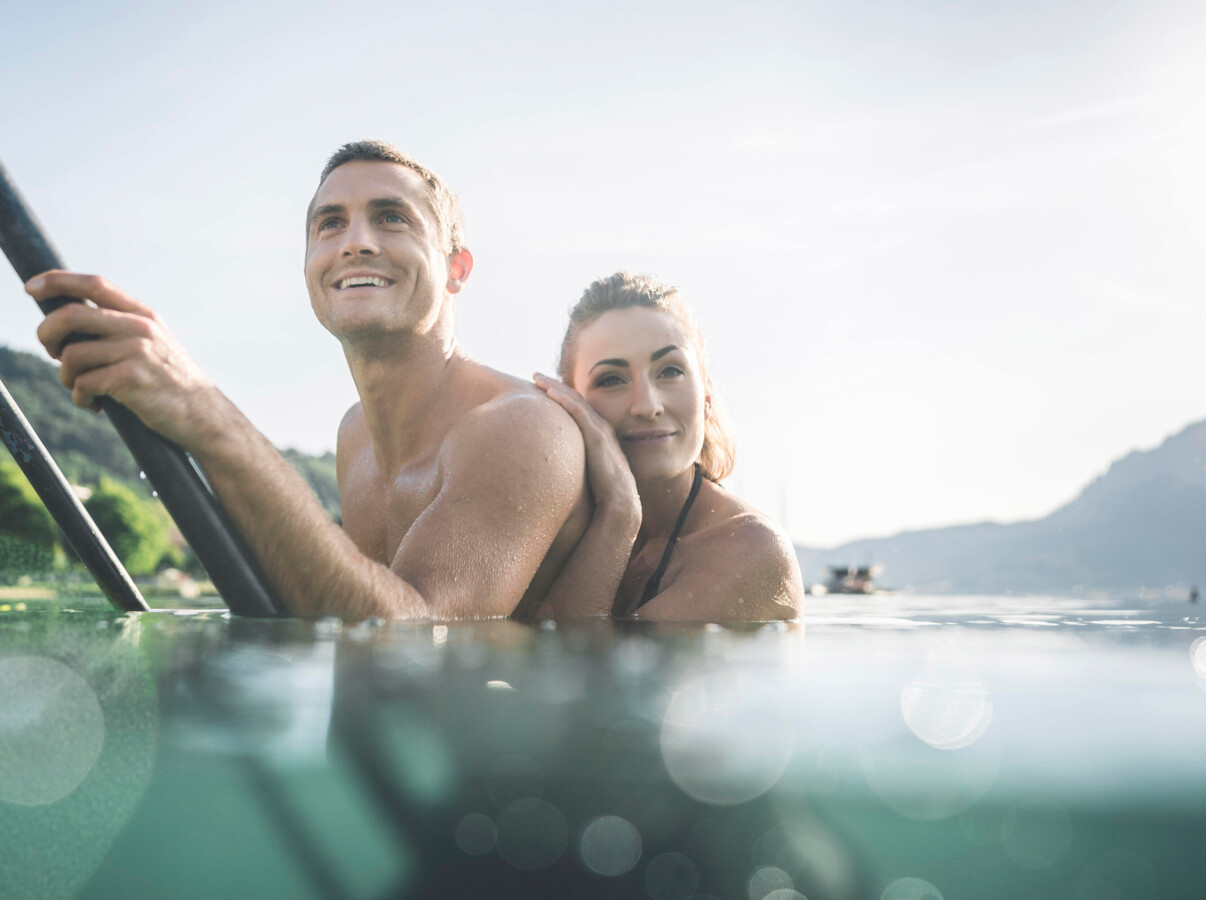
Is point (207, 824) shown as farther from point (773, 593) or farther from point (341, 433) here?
point (341, 433)

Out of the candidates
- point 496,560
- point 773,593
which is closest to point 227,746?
point 496,560

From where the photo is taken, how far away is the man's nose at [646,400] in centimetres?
351

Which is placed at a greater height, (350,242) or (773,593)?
(350,242)

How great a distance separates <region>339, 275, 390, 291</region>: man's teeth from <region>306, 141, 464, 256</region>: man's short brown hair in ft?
1.37

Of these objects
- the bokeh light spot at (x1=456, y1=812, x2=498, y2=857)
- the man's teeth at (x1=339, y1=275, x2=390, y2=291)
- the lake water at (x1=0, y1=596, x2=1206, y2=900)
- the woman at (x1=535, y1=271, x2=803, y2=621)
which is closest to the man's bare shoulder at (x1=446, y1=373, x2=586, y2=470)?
the woman at (x1=535, y1=271, x2=803, y2=621)

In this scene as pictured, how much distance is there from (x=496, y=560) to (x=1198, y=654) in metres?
1.86

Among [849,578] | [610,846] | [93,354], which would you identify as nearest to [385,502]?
[93,354]

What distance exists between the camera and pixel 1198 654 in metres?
1.99

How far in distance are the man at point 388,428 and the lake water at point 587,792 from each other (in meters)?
0.82

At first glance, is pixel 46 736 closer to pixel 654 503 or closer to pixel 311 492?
pixel 311 492

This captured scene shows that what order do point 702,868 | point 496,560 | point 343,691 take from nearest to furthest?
1. point 702,868
2. point 343,691
3. point 496,560

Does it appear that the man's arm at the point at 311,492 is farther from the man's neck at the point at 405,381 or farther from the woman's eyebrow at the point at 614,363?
the woman's eyebrow at the point at 614,363

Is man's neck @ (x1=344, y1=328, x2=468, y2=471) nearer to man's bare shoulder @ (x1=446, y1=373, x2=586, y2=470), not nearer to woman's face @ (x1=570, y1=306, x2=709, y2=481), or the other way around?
man's bare shoulder @ (x1=446, y1=373, x2=586, y2=470)

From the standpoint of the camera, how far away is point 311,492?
7.00 ft
